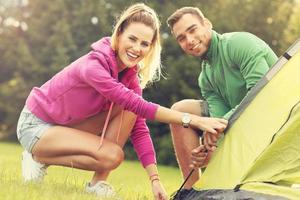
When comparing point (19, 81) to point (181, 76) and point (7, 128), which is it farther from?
point (181, 76)

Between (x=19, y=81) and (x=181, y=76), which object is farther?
(x=19, y=81)

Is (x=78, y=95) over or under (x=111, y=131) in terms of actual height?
over

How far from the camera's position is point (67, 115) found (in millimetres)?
4273

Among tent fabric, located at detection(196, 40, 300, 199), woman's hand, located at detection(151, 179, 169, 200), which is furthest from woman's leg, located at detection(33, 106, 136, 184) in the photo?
tent fabric, located at detection(196, 40, 300, 199)

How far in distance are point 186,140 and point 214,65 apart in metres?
0.58

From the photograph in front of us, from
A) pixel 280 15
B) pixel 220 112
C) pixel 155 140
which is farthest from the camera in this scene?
pixel 280 15

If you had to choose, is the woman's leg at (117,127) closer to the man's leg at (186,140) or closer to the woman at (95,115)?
the woman at (95,115)

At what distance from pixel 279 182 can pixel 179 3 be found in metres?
17.4

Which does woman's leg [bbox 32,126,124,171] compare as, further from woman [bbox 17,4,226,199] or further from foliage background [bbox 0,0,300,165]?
foliage background [bbox 0,0,300,165]

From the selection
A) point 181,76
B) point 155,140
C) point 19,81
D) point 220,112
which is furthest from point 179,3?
point 220,112

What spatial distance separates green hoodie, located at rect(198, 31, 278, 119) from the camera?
4.06 metres

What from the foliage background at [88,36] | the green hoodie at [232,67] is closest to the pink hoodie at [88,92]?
the green hoodie at [232,67]

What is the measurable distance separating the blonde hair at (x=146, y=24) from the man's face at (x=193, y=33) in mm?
170

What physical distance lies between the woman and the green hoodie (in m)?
0.41
